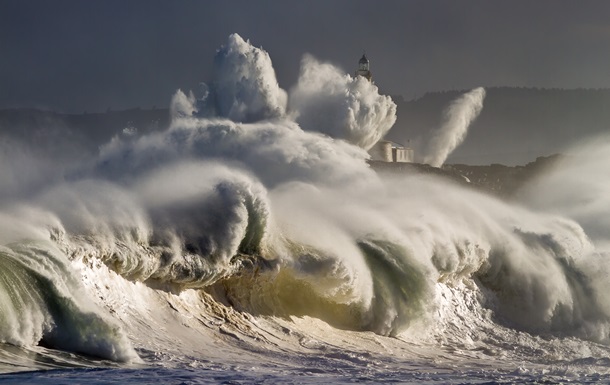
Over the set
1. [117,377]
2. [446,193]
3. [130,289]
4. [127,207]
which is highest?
[446,193]

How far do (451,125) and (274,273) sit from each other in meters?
36.2

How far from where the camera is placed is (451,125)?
50.3m

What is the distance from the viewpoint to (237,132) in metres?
22.8

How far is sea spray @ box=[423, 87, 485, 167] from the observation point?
161 feet

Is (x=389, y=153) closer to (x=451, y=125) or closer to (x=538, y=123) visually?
(x=451, y=125)

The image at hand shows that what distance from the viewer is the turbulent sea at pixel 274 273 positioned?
36.5 ft

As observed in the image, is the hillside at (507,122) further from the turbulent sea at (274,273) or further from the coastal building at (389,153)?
the turbulent sea at (274,273)

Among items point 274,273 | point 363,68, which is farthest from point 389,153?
point 274,273

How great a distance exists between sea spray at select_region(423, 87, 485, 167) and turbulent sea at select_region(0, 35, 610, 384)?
22.7 metres

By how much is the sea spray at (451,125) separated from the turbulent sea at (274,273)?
2271cm

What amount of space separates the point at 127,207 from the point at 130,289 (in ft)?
5.97

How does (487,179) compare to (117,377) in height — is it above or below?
above

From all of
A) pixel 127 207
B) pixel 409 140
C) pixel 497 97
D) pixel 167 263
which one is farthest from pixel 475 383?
pixel 497 97

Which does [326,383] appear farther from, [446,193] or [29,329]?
[446,193]
